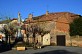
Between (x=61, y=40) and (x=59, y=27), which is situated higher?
(x=59, y=27)

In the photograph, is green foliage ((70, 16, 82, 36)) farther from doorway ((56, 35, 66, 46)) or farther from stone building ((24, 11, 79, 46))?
doorway ((56, 35, 66, 46))

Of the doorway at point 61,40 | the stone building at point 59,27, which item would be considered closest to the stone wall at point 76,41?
the stone building at point 59,27

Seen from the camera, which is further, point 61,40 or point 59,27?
point 59,27

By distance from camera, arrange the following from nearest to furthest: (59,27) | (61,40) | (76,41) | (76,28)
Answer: (76,41) → (76,28) → (61,40) → (59,27)

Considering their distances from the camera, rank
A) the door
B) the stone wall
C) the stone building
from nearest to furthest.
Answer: the stone wall < the door < the stone building

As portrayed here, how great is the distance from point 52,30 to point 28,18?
44.3 ft

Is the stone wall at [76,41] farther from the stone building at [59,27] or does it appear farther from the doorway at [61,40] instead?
the doorway at [61,40]

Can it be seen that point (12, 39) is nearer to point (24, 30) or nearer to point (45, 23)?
point (24, 30)

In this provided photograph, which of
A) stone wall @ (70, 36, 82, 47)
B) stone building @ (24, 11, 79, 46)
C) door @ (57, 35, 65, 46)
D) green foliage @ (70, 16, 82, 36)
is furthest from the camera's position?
stone building @ (24, 11, 79, 46)

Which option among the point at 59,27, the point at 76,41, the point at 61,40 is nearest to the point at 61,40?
the point at 61,40

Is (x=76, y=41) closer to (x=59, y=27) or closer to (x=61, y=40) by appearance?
(x=61, y=40)

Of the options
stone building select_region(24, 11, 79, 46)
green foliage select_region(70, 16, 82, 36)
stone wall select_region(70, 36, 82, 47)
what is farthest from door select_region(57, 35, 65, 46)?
stone wall select_region(70, 36, 82, 47)

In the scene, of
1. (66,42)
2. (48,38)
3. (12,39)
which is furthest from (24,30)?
(66,42)

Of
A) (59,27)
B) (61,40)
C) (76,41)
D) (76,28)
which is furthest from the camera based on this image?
(59,27)
